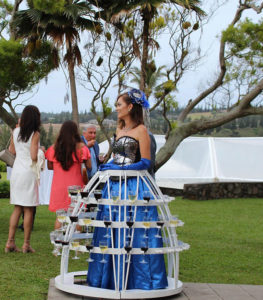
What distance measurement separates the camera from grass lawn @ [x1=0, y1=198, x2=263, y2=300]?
5168mm

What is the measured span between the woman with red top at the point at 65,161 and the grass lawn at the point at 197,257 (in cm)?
66

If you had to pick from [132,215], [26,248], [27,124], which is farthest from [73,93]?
[132,215]

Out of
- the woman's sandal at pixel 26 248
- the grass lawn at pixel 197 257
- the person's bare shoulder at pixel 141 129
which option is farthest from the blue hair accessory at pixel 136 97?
the woman's sandal at pixel 26 248

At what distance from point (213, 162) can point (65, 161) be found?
48.4 feet

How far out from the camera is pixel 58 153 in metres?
6.68

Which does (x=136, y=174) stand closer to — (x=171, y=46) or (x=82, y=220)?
(x=82, y=220)

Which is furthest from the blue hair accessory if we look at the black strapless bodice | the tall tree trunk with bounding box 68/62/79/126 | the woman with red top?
the tall tree trunk with bounding box 68/62/79/126

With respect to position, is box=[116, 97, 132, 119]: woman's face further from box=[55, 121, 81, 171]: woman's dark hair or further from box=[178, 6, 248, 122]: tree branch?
box=[178, 6, 248, 122]: tree branch

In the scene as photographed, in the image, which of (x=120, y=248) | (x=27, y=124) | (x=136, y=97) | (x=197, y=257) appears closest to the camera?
(x=120, y=248)

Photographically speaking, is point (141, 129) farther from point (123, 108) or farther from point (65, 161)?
point (65, 161)

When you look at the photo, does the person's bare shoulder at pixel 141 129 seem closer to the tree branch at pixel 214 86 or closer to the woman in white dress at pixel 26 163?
the woman in white dress at pixel 26 163

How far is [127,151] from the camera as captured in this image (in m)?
4.79

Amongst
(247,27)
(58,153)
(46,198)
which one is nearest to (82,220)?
(58,153)

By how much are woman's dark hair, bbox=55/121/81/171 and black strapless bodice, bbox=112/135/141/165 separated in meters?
1.94
